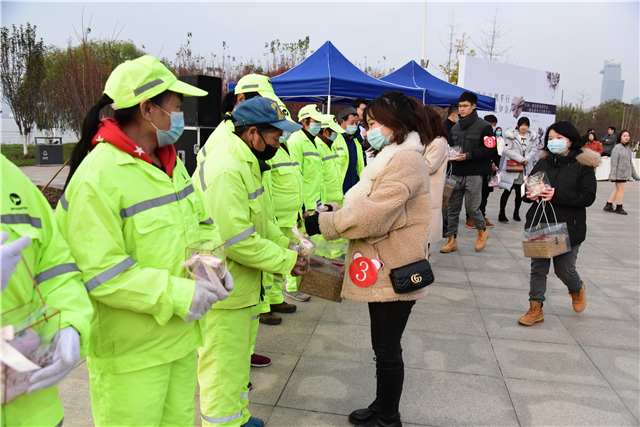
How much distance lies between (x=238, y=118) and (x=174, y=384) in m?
1.48

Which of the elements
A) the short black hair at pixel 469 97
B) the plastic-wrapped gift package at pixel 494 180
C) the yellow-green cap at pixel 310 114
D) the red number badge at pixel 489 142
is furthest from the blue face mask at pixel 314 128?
the plastic-wrapped gift package at pixel 494 180

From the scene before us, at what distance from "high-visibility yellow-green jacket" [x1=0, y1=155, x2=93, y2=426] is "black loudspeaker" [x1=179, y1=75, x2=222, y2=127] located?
5.28m

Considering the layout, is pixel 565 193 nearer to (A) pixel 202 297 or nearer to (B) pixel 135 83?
(A) pixel 202 297

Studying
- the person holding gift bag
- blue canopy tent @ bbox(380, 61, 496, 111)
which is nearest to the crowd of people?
the person holding gift bag

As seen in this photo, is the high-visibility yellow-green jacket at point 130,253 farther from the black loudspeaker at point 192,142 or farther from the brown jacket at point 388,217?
the black loudspeaker at point 192,142

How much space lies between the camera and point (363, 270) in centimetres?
274

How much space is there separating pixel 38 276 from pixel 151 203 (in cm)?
52

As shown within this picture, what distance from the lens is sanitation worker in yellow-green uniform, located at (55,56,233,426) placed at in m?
Answer: 1.74

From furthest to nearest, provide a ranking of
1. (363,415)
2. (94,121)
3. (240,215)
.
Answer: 1. (363,415)
2. (240,215)
3. (94,121)

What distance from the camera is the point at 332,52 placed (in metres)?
9.13

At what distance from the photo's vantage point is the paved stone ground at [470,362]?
3.19 m

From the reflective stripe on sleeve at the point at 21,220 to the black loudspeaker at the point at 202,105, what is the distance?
532cm

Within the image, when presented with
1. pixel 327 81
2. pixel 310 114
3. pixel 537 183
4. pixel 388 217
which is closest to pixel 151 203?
pixel 388 217

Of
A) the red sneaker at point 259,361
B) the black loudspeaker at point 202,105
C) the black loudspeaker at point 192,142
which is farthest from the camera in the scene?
the black loudspeaker at point 192,142
